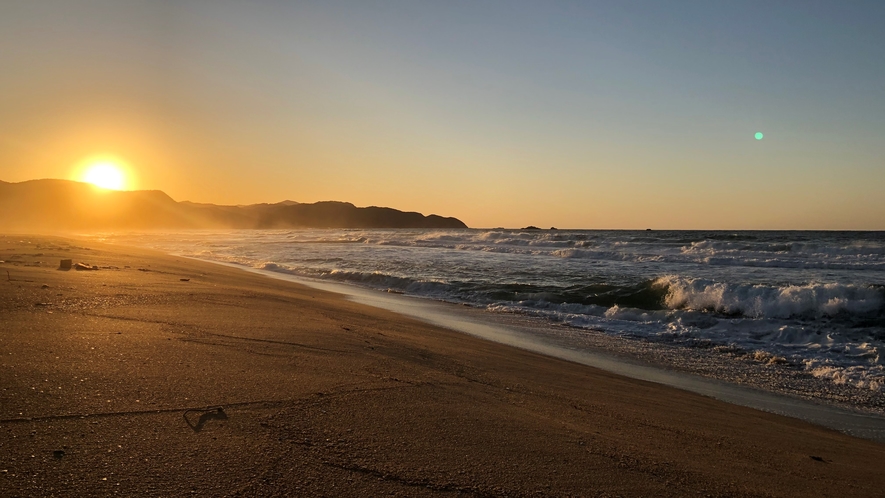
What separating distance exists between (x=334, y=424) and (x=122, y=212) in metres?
130

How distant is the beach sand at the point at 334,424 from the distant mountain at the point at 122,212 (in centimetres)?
8433

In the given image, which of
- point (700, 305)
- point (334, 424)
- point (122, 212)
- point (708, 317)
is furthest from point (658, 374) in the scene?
point (122, 212)

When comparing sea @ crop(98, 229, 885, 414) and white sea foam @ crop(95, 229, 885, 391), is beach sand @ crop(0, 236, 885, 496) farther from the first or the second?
white sea foam @ crop(95, 229, 885, 391)

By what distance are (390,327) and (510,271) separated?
12.4 meters

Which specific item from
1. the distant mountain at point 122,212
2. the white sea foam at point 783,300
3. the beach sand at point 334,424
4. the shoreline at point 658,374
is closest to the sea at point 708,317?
the white sea foam at point 783,300

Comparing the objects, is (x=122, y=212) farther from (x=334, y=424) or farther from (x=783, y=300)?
(x=334, y=424)

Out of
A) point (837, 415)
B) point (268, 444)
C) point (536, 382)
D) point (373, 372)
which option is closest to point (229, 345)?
point (373, 372)

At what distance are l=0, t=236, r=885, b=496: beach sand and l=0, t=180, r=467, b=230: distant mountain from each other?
277 ft

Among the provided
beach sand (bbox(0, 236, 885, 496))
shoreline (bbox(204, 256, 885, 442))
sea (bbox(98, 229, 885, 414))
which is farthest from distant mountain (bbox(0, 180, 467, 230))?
beach sand (bbox(0, 236, 885, 496))

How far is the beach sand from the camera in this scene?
209 centimetres

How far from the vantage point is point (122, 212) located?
366 ft

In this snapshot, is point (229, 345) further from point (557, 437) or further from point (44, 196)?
point (44, 196)

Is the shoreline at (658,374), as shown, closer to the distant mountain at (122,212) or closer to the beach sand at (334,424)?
the beach sand at (334,424)

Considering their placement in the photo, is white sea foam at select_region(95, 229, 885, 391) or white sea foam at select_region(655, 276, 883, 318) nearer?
white sea foam at select_region(95, 229, 885, 391)
